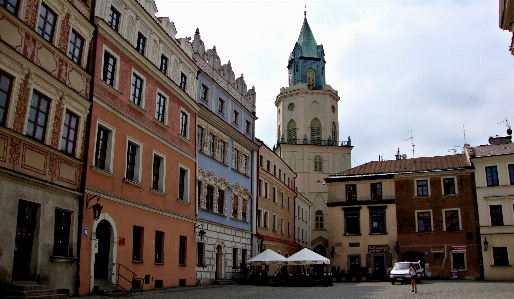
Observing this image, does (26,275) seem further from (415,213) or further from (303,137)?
(303,137)

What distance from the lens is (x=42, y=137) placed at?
55.6 ft

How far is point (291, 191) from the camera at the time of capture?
55.8 metres

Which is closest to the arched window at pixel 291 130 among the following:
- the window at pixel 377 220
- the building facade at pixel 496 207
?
the window at pixel 377 220

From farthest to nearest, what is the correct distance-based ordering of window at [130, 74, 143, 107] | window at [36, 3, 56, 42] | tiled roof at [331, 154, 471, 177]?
tiled roof at [331, 154, 471, 177] → window at [130, 74, 143, 107] → window at [36, 3, 56, 42]

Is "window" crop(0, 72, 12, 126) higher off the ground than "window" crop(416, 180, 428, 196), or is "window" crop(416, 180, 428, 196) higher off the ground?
"window" crop(416, 180, 428, 196)

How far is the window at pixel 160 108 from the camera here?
25688mm

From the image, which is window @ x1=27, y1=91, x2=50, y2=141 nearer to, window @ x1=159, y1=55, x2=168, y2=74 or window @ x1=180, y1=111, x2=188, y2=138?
window @ x1=159, y1=55, x2=168, y2=74

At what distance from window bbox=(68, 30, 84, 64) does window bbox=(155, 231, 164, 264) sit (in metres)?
9.42

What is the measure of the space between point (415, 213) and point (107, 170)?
3288 centimetres

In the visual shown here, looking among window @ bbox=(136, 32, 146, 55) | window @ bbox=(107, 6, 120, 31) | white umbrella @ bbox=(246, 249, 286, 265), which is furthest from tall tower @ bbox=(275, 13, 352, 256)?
window @ bbox=(107, 6, 120, 31)

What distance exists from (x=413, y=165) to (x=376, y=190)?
4598 millimetres

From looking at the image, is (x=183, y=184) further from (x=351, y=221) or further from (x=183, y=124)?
(x=351, y=221)

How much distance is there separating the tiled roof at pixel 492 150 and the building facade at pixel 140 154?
28.1 m

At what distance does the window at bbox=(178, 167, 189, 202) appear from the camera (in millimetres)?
27969
